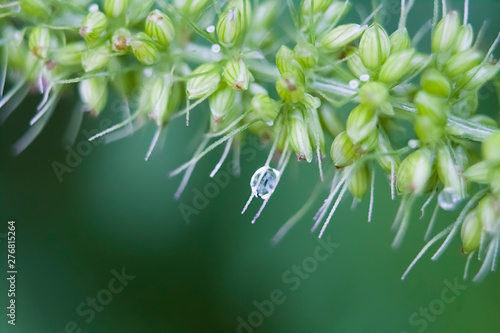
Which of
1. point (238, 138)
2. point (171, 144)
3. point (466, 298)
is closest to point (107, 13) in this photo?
point (238, 138)

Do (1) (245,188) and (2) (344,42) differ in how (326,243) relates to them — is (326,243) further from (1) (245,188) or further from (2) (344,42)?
(2) (344,42)

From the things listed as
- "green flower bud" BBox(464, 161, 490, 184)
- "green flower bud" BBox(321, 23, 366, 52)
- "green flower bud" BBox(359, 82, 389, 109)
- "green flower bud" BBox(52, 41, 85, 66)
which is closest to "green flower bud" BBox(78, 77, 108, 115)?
"green flower bud" BBox(52, 41, 85, 66)

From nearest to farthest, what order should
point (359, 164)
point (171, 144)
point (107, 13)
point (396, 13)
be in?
point (359, 164) → point (107, 13) → point (396, 13) → point (171, 144)

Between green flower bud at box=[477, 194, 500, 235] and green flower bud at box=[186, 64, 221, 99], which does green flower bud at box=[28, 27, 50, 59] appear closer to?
green flower bud at box=[186, 64, 221, 99]

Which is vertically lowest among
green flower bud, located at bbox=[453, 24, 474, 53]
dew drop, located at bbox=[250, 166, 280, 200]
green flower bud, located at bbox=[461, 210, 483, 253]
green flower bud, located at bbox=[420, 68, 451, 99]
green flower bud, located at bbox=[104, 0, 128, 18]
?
dew drop, located at bbox=[250, 166, 280, 200]

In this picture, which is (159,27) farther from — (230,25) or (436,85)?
(436,85)

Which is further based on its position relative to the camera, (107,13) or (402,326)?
(402,326)

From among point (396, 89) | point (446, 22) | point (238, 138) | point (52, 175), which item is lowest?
point (52, 175)
